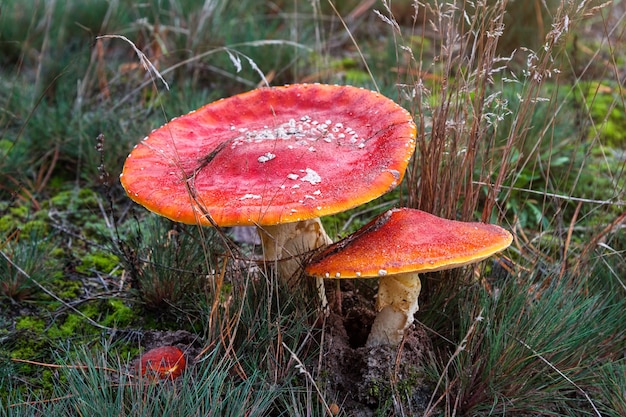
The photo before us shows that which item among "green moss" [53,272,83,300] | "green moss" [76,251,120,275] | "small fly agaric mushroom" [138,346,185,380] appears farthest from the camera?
"green moss" [76,251,120,275]

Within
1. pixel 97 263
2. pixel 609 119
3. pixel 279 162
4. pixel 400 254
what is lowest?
pixel 97 263

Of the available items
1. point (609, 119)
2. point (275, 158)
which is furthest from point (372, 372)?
point (609, 119)

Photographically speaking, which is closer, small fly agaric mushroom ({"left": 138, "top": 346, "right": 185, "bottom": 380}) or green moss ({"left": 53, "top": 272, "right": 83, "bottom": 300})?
small fly agaric mushroom ({"left": 138, "top": 346, "right": 185, "bottom": 380})

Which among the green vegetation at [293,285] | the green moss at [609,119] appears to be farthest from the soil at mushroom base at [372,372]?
the green moss at [609,119]

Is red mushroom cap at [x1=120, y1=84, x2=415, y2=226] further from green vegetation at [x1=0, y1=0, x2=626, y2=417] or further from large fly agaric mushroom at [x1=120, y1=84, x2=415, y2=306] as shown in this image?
green vegetation at [x1=0, y1=0, x2=626, y2=417]

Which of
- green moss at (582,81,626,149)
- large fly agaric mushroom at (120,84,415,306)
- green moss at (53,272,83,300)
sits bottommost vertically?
green moss at (53,272,83,300)

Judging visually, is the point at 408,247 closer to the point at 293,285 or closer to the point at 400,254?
the point at 400,254

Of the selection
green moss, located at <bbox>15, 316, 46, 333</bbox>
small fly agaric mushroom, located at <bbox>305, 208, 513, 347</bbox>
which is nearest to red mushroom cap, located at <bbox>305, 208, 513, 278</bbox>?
small fly agaric mushroom, located at <bbox>305, 208, 513, 347</bbox>
